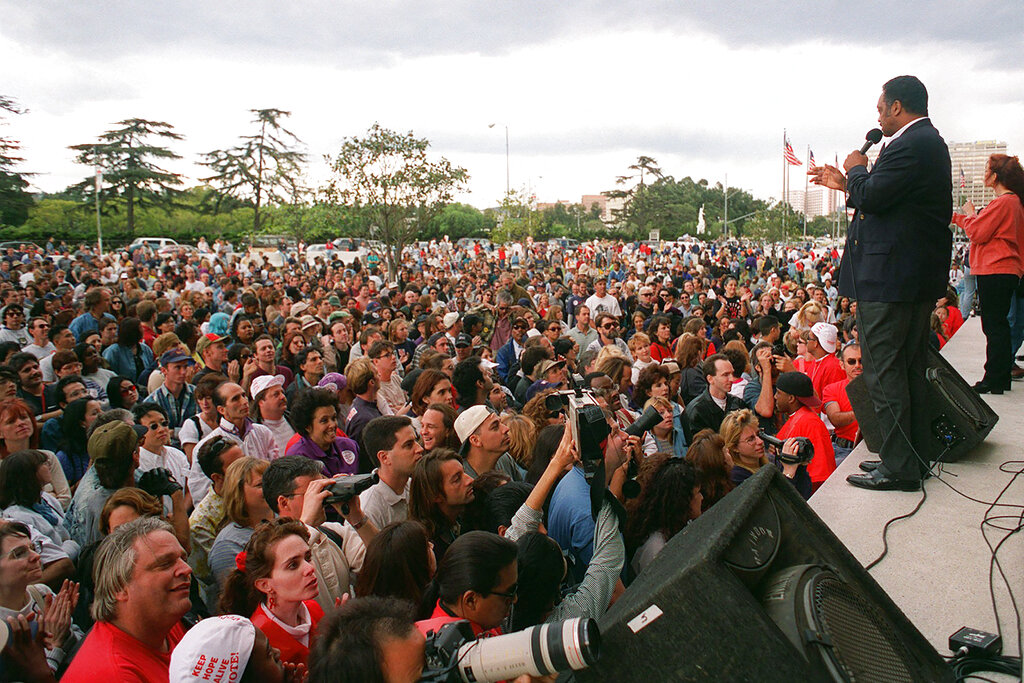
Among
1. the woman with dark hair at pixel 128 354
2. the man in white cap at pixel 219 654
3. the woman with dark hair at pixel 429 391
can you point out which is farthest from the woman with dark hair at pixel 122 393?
the man in white cap at pixel 219 654

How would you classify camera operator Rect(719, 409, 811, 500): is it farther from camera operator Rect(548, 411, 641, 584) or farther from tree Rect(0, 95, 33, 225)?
tree Rect(0, 95, 33, 225)

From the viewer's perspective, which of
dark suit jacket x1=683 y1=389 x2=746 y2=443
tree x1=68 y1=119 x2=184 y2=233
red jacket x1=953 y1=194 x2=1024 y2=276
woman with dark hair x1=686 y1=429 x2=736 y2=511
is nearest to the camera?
woman with dark hair x1=686 y1=429 x2=736 y2=511

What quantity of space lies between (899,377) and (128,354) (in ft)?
25.7

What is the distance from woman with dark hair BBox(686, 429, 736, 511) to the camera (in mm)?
3818

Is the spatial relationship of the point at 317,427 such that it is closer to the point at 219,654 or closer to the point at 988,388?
the point at 219,654

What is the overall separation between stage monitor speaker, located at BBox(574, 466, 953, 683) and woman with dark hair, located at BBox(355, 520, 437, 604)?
4.07 feet

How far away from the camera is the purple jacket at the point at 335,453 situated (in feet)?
15.8

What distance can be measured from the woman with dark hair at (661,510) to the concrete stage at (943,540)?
61 cm

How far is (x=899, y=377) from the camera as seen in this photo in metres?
3.63

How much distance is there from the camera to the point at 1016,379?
5887mm

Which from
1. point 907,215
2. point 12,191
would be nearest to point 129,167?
point 12,191

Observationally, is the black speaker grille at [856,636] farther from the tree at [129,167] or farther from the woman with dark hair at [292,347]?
the tree at [129,167]

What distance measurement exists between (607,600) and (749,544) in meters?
1.06

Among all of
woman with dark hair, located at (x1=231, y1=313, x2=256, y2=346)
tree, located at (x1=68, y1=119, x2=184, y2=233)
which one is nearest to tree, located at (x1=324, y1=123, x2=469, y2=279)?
woman with dark hair, located at (x1=231, y1=313, x2=256, y2=346)
